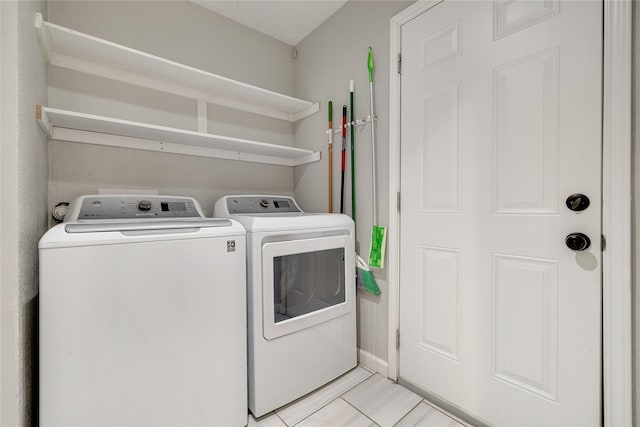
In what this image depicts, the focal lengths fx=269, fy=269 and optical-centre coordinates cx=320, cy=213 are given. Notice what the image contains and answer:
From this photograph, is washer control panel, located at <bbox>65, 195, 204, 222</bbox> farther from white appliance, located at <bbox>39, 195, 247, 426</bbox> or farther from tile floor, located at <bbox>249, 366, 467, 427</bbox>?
tile floor, located at <bbox>249, 366, 467, 427</bbox>

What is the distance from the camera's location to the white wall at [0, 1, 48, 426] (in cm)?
83

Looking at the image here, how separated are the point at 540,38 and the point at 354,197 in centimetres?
116

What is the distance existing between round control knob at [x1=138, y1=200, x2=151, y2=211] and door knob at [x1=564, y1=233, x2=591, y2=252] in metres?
1.93

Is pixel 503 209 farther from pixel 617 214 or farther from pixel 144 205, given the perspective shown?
pixel 144 205

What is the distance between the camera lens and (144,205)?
146 cm

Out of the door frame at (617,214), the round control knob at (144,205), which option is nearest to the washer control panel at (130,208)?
the round control knob at (144,205)

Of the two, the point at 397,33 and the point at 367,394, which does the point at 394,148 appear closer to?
the point at 397,33

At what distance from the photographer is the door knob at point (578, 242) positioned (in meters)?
0.98

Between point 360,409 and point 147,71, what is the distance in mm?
2309

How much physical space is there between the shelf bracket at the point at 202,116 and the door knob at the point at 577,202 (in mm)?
2067

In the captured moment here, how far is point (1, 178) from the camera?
0.82 m

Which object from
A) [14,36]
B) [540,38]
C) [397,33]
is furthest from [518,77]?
[14,36]

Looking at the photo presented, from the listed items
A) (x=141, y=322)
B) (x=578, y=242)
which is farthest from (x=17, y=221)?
(x=578, y=242)

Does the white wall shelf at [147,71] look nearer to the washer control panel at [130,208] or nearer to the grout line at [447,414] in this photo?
the washer control panel at [130,208]
